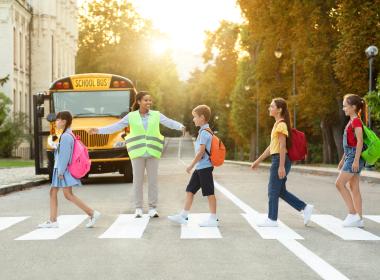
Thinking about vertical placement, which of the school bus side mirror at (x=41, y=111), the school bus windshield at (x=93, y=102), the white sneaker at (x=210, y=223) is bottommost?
the white sneaker at (x=210, y=223)

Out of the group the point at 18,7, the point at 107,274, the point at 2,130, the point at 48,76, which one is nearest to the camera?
the point at 107,274

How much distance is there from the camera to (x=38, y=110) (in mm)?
20938

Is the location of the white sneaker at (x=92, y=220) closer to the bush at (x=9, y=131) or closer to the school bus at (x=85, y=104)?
the school bus at (x=85, y=104)

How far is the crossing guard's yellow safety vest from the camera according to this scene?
11203 millimetres

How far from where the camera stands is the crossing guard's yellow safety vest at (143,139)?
11203 millimetres

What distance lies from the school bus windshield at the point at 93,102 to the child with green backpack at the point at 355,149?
1227 cm

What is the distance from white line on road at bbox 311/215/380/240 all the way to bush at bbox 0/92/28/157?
3315cm

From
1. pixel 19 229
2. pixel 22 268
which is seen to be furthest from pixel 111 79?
pixel 22 268

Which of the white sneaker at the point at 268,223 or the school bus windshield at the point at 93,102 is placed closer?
the white sneaker at the point at 268,223

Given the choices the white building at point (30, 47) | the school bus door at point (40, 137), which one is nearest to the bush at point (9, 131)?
the white building at point (30, 47)

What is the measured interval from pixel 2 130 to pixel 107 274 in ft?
125

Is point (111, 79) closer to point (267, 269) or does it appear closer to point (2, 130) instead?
point (267, 269)

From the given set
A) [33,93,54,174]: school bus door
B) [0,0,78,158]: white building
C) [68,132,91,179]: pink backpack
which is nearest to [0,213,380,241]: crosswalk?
[68,132,91,179]: pink backpack

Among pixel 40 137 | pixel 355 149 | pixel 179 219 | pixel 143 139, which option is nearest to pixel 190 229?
pixel 179 219
